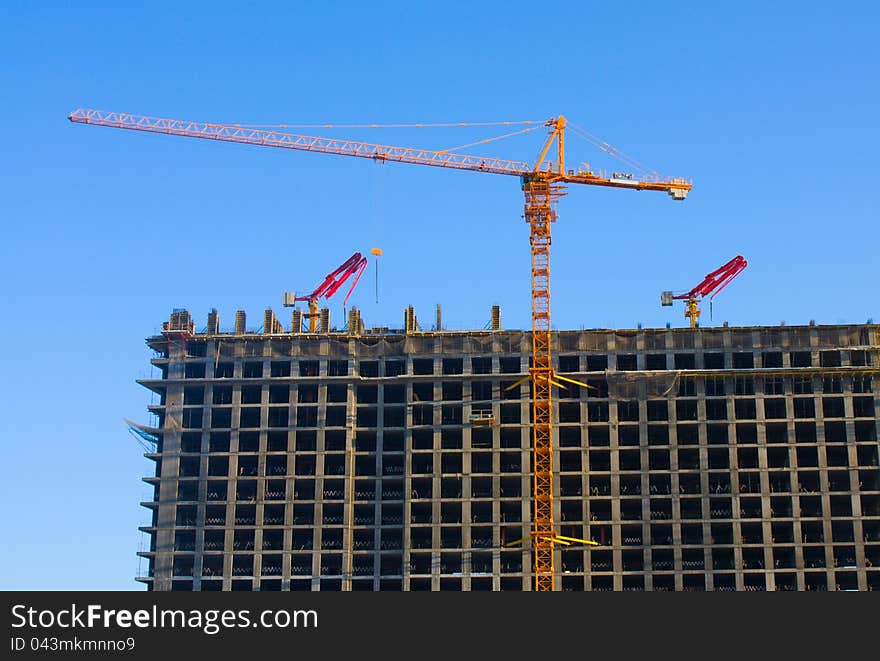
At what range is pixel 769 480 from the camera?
186375 mm

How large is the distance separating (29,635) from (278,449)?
368ft

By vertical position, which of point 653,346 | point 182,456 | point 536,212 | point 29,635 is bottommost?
point 29,635

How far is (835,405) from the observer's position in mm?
190250

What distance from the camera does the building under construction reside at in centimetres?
18475

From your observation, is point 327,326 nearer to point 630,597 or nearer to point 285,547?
point 285,547

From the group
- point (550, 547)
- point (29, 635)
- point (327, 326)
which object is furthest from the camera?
point (327, 326)

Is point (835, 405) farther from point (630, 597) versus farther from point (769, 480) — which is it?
point (630, 597)

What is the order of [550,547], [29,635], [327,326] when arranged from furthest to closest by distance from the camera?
[327,326] < [550,547] < [29,635]

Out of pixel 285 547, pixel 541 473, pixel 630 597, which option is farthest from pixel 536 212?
pixel 630 597

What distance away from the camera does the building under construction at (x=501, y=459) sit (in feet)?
606

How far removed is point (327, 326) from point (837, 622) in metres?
125

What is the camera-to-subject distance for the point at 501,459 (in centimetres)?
19025

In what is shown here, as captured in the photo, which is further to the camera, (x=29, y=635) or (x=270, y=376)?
(x=270, y=376)

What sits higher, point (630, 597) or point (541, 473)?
point (541, 473)
